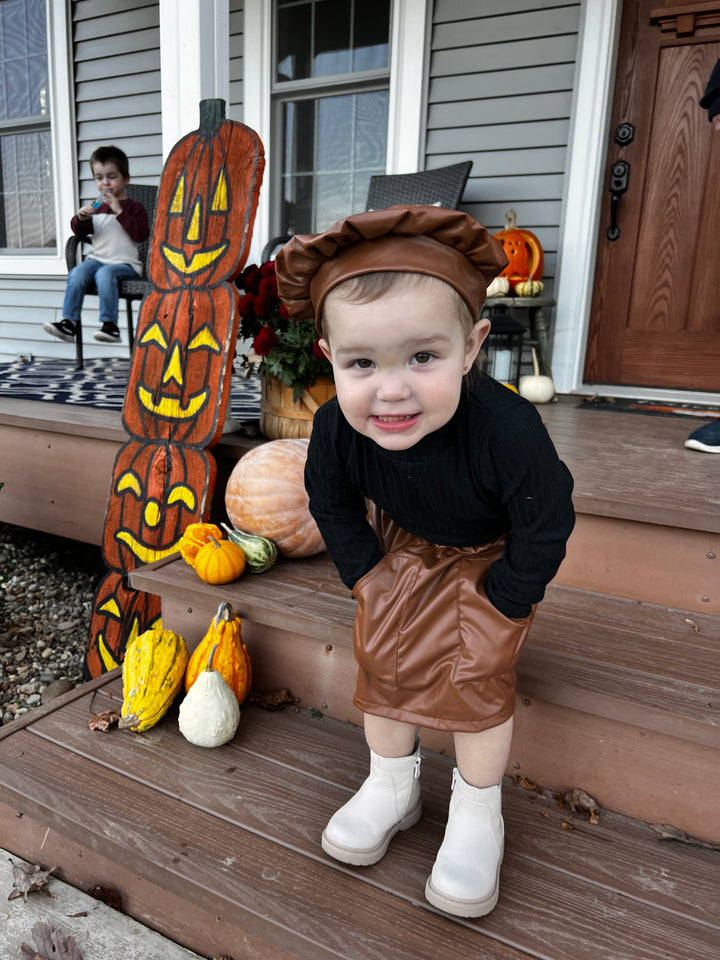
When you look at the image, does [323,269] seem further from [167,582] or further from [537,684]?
[167,582]

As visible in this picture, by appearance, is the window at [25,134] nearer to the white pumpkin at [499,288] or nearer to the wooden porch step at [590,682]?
the white pumpkin at [499,288]

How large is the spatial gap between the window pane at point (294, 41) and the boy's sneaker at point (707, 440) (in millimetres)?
3250

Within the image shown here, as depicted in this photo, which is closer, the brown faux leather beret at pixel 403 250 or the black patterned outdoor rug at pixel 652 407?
the brown faux leather beret at pixel 403 250

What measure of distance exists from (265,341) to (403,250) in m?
1.26

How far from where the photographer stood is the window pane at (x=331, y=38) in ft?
13.1

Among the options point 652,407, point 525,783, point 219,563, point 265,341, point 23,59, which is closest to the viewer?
point 525,783

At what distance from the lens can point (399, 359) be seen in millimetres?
869

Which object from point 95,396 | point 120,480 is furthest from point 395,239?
point 95,396

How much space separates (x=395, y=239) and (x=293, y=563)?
1103mm

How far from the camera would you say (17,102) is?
5293mm

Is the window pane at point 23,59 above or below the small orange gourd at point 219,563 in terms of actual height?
above

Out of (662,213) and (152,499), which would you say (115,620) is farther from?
(662,213)

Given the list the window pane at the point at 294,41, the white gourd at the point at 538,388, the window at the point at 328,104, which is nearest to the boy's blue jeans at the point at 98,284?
the window at the point at 328,104

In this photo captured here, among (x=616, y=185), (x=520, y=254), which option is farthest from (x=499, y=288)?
(x=616, y=185)
